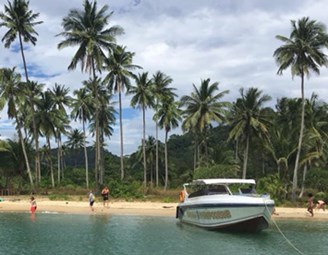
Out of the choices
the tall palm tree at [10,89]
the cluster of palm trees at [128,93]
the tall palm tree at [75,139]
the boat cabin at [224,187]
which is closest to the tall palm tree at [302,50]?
the cluster of palm trees at [128,93]

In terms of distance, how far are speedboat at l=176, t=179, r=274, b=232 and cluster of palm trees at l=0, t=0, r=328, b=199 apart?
60.2 ft

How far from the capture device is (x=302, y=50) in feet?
151

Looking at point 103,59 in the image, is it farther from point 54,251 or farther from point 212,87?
point 54,251

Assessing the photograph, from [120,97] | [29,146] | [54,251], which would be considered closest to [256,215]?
[54,251]

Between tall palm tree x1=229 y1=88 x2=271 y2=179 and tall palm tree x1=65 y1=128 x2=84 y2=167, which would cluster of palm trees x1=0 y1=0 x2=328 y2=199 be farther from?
tall palm tree x1=65 y1=128 x2=84 y2=167

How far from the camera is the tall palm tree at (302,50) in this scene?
4553 centimetres

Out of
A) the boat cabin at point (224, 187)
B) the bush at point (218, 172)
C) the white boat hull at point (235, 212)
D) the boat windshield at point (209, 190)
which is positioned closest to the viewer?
the white boat hull at point (235, 212)

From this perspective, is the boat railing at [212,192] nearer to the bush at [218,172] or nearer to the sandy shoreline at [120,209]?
the sandy shoreline at [120,209]

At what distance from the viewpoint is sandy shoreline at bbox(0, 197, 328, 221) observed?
123ft

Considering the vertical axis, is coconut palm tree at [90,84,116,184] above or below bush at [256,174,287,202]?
above

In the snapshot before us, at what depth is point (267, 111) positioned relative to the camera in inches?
2218

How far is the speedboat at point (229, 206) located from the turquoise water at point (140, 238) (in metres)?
0.60

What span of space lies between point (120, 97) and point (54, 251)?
1674 inches

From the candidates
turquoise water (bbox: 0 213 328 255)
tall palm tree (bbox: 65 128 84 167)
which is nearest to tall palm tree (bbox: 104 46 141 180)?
turquoise water (bbox: 0 213 328 255)
